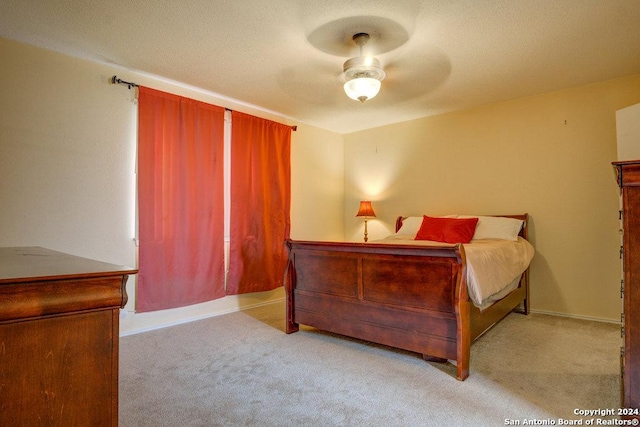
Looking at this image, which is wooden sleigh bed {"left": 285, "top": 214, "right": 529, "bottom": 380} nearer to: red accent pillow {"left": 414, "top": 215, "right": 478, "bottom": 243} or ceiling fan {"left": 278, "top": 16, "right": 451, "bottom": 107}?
red accent pillow {"left": 414, "top": 215, "right": 478, "bottom": 243}

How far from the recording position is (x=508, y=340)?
2779 mm

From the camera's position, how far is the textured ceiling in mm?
2191

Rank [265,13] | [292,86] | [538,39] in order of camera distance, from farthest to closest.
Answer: [292,86] < [538,39] < [265,13]

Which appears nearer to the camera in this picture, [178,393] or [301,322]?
[178,393]

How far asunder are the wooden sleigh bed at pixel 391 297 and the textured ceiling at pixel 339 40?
60.8 inches

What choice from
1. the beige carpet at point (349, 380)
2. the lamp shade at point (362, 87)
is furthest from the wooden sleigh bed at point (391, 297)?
the lamp shade at point (362, 87)

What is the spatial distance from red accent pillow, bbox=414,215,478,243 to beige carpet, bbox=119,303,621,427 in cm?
98

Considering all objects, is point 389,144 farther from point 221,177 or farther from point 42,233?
point 42,233

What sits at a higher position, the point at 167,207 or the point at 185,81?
the point at 185,81

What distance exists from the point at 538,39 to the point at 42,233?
4.02 metres

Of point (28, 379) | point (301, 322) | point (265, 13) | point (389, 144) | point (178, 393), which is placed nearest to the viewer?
point (28, 379)

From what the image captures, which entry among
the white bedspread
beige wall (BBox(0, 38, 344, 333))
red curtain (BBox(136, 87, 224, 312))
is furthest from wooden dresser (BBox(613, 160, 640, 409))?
beige wall (BBox(0, 38, 344, 333))

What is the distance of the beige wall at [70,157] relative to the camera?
2.54 metres

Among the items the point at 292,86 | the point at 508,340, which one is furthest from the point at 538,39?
the point at 508,340
